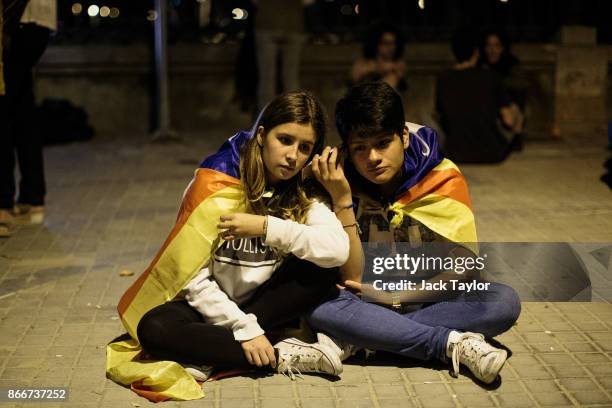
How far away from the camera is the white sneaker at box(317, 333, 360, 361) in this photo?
13.8ft

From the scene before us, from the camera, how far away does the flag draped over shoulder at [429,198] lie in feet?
14.3

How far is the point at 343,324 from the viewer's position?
411 centimetres

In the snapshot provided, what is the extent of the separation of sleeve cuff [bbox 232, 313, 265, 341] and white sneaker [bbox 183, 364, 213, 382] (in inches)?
7.6

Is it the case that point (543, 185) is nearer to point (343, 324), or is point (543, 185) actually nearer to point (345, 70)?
point (345, 70)


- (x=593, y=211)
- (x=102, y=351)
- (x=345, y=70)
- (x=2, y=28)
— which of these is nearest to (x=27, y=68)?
(x=2, y=28)

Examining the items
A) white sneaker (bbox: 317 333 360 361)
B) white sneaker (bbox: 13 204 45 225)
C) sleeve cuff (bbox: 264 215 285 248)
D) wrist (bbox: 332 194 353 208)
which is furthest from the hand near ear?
white sneaker (bbox: 13 204 45 225)

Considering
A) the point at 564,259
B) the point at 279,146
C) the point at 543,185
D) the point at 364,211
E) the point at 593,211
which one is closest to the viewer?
the point at 279,146

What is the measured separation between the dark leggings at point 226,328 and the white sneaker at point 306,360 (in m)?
0.15

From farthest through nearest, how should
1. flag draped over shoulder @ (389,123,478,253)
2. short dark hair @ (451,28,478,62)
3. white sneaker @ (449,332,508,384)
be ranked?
short dark hair @ (451,28,478,62) < flag draped over shoulder @ (389,123,478,253) < white sneaker @ (449,332,508,384)

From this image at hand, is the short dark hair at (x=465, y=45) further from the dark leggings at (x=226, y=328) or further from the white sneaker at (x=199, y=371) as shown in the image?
the white sneaker at (x=199, y=371)

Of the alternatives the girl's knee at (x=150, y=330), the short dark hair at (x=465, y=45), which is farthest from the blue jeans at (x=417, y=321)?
the short dark hair at (x=465, y=45)

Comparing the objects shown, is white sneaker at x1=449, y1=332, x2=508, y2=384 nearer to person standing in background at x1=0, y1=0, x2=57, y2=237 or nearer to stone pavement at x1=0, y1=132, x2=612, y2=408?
stone pavement at x1=0, y1=132, x2=612, y2=408

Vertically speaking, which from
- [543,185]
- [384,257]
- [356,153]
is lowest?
[543,185]

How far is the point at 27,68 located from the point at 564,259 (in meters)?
3.78
